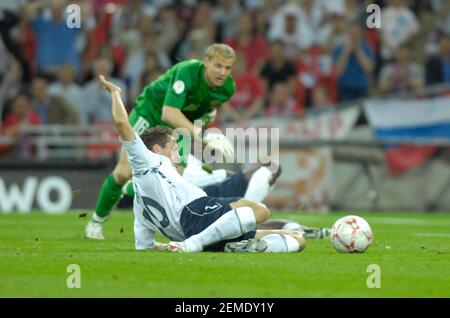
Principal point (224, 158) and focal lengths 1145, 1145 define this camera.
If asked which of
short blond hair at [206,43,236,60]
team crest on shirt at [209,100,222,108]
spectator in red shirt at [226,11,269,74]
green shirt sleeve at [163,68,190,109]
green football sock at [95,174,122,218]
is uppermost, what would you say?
spectator in red shirt at [226,11,269,74]

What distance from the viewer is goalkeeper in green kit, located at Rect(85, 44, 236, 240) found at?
12.9m

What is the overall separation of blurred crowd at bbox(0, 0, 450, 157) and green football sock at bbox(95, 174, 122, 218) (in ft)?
24.8

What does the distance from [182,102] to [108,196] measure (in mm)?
1416

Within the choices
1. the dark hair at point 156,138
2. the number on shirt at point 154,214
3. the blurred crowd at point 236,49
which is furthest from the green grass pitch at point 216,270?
the blurred crowd at point 236,49

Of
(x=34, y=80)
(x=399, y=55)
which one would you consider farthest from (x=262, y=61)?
(x=34, y=80)

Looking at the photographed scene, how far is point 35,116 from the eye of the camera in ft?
70.1

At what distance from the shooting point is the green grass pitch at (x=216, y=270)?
827 centimetres

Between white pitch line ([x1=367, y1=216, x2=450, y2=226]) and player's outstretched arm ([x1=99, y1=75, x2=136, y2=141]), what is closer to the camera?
player's outstretched arm ([x1=99, y1=75, x2=136, y2=141])

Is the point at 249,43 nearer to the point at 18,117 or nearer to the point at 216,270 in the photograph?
the point at 18,117

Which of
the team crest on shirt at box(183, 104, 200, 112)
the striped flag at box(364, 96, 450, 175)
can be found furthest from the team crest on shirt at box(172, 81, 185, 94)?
the striped flag at box(364, 96, 450, 175)

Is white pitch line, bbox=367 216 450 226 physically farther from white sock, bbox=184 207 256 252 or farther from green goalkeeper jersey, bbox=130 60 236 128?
white sock, bbox=184 207 256 252

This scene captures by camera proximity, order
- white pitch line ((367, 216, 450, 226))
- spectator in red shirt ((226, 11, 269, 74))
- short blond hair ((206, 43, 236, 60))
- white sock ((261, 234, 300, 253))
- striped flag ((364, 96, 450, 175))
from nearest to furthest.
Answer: white sock ((261, 234, 300, 253))
short blond hair ((206, 43, 236, 60))
white pitch line ((367, 216, 450, 226))
striped flag ((364, 96, 450, 175))
spectator in red shirt ((226, 11, 269, 74))

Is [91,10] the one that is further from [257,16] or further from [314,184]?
[314,184]

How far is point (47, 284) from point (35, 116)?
13.1 metres
